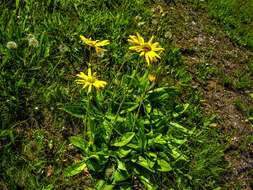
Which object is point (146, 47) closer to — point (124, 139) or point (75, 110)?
point (124, 139)

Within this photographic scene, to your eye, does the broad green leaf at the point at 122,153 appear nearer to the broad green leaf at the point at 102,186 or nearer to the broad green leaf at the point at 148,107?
the broad green leaf at the point at 102,186

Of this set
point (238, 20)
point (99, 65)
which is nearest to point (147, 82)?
point (99, 65)

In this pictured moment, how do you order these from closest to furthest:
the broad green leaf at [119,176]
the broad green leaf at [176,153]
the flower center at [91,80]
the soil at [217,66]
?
the flower center at [91,80], the broad green leaf at [119,176], the broad green leaf at [176,153], the soil at [217,66]

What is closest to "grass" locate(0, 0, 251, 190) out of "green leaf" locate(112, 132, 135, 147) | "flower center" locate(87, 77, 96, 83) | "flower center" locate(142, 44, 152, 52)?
"green leaf" locate(112, 132, 135, 147)

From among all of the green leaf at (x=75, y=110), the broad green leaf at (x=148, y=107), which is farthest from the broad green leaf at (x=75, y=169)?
the broad green leaf at (x=148, y=107)

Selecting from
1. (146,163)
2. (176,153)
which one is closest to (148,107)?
(176,153)

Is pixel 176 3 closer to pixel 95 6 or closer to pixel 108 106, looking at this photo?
pixel 95 6
